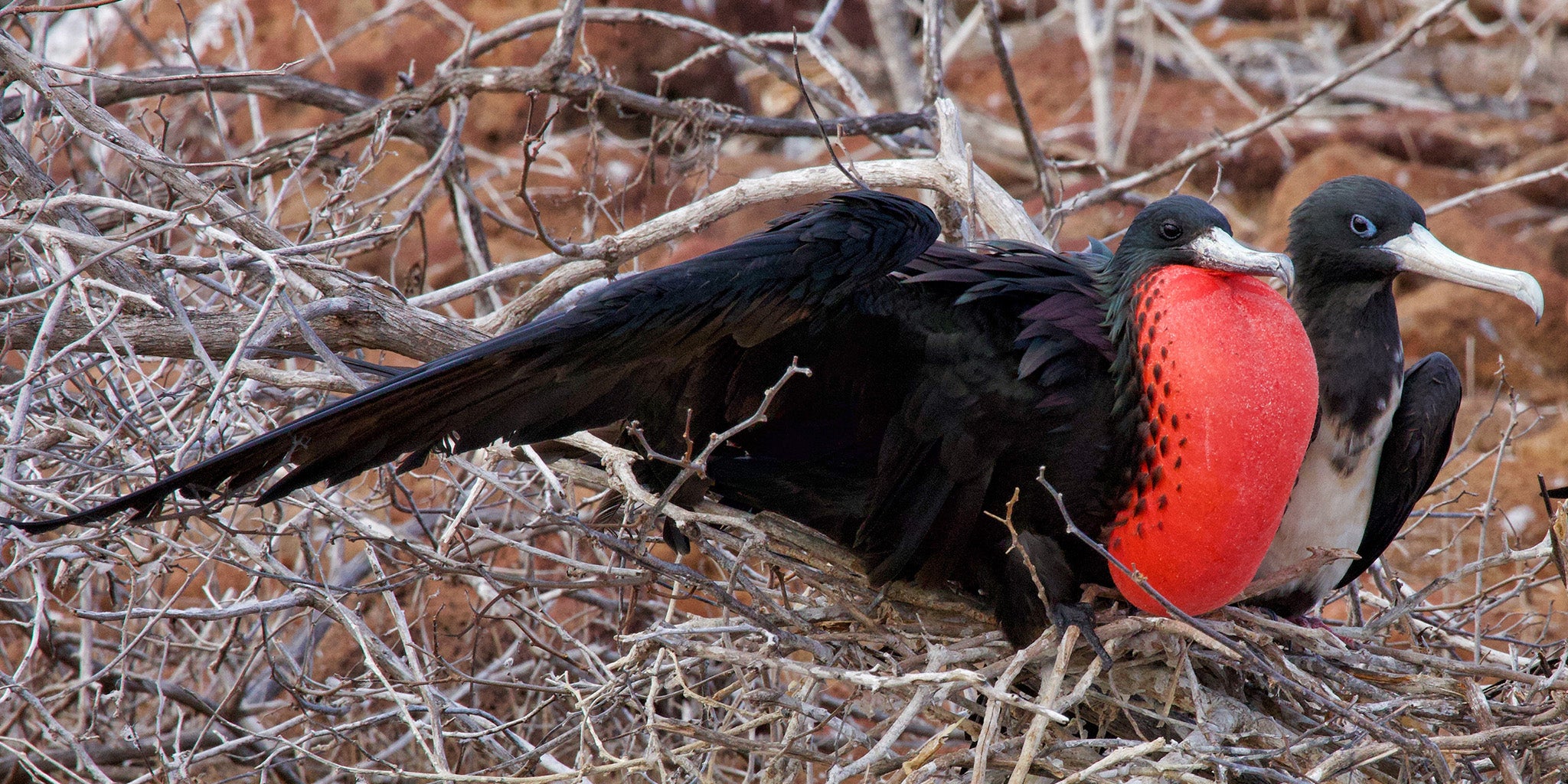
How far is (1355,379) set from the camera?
2.18 metres

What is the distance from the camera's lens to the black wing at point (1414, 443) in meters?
2.27

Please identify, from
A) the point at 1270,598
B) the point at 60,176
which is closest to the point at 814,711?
the point at 1270,598

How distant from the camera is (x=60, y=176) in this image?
17.6 feet

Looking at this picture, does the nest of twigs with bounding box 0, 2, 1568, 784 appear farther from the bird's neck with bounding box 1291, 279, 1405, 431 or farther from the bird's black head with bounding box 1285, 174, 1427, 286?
the bird's black head with bounding box 1285, 174, 1427, 286

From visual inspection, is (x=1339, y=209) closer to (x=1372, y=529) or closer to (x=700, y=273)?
(x=1372, y=529)

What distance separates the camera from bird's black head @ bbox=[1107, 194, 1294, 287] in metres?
1.93

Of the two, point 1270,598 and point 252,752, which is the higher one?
point 1270,598

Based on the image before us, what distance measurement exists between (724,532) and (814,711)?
0.44 m

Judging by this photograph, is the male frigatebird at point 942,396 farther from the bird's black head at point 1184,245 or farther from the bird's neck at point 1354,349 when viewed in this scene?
the bird's neck at point 1354,349

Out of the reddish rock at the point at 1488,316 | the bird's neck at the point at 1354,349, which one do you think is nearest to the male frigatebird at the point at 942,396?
the bird's neck at the point at 1354,349

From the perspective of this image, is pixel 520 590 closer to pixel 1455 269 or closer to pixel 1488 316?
pixel 1455 269

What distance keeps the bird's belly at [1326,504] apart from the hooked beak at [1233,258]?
35 cm

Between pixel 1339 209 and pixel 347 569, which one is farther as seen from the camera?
pixel 347 569

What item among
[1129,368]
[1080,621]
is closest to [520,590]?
[1080,621]
